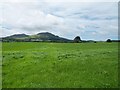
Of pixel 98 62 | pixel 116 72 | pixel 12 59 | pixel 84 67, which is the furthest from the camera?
pixel 12 59

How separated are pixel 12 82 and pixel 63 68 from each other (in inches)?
310

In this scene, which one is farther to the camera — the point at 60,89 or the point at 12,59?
the point at 12,59

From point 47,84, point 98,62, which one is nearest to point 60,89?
point 47,84

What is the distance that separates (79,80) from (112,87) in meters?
4.19

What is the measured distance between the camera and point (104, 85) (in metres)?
26.8

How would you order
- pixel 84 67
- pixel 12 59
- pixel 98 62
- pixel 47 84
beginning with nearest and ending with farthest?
pixel 47 84, pixel 84 67, pixel 98 62, pixel 12 59

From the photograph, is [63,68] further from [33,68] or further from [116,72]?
[116,72]

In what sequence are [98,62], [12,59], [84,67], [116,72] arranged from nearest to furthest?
[116,72] → [84,67] → [98,62] → [12,59]

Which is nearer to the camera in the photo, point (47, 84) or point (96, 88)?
point (96, 88)

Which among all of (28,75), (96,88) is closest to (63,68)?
(28,75)

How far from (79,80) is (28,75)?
24.1 feet

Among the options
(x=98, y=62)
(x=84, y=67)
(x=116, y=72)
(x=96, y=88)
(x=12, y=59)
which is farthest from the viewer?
(x=12, y=59)

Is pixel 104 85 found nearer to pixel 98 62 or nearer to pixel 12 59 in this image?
pixel 98 62

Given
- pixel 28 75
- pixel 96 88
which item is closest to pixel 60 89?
pixel 96 88
